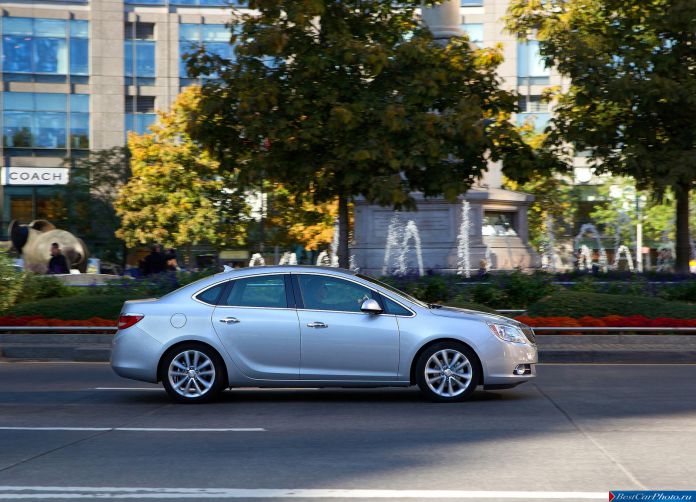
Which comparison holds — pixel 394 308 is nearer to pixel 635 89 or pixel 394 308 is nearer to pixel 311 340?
pixel 311 340

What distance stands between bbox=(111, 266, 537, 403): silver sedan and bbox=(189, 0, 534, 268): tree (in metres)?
9.97

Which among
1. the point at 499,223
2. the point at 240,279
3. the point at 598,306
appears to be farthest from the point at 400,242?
the point at 240,279

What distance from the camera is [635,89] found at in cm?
2527

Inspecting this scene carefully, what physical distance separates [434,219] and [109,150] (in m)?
36.8

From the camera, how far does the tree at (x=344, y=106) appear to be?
22.3 meters

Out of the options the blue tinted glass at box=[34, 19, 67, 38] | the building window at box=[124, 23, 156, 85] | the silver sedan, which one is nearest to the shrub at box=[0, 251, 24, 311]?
the silver sedan

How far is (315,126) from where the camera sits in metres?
22.5

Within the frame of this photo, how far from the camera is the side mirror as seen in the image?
11.6 m

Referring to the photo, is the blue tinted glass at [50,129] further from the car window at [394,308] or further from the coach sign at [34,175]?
the car window at [394,308]

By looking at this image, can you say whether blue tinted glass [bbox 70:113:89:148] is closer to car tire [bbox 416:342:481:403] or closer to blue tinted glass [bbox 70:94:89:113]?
blue tinted glass [bbox 70:94:89:113]

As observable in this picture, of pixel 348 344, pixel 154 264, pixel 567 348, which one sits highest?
pixel 154 264

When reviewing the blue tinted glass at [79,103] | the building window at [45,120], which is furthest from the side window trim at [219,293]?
the blue tinted glass at [79,103]

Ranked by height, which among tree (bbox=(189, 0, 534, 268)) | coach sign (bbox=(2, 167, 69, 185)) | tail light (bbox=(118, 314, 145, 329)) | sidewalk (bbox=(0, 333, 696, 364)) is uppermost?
coach sign (bbox=(2, 167, 69, 185))

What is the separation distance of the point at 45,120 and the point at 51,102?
112 centimetres
